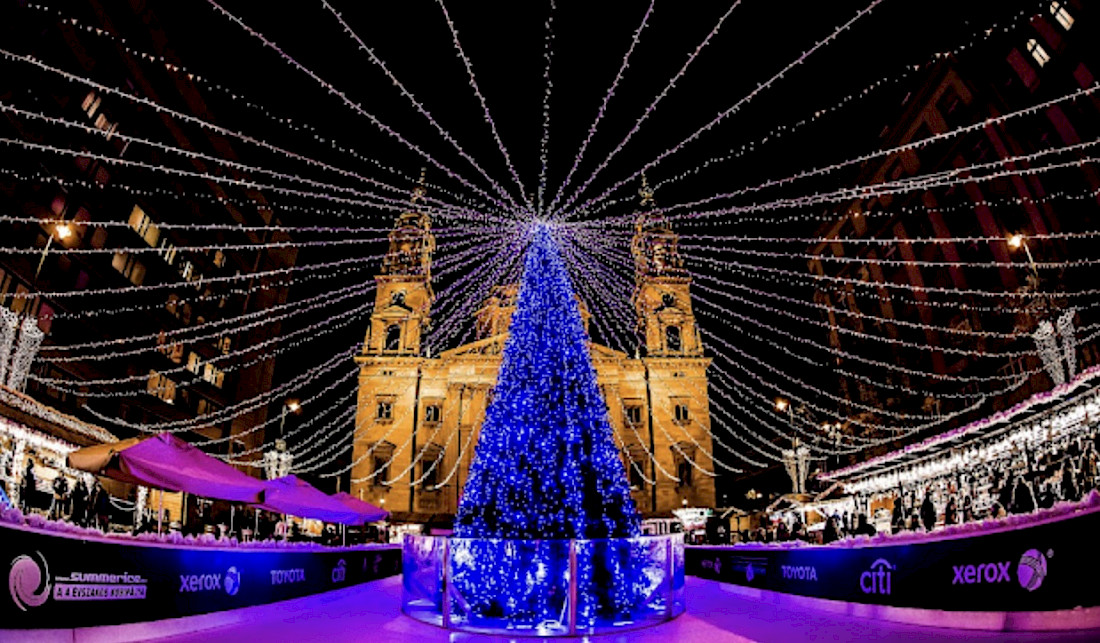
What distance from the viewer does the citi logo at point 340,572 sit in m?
12.3

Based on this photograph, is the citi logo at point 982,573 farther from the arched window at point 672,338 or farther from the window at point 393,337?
the window at point 393,337

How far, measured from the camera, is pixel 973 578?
6098 millimetres

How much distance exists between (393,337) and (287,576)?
36352 millimetres

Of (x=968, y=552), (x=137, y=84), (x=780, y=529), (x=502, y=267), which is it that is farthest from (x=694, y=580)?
(x=137, y=84)

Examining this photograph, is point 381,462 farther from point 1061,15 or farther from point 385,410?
point 1061,15

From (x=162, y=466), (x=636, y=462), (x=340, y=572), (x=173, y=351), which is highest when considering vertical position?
(x=173, y=351)

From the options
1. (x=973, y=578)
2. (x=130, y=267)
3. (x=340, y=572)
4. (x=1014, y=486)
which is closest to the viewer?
(x=973, y=578)

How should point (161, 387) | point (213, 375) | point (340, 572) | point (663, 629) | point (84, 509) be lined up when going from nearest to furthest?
point (663, 629)
point (84, 509)
point (340, 572)
point (161, 387)
point (213, 375)

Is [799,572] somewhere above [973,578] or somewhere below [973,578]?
below

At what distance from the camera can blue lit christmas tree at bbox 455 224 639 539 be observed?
8.38 meters

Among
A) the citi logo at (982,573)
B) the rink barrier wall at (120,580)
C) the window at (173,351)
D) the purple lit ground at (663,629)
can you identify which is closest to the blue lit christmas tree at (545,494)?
the purple lit ground at (663,629)

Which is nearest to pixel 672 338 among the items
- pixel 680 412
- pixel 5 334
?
pixel 680 412

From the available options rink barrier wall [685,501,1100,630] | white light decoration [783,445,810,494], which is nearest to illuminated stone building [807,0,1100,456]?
white light decoration [783,445,810,494]

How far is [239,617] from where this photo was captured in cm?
787
